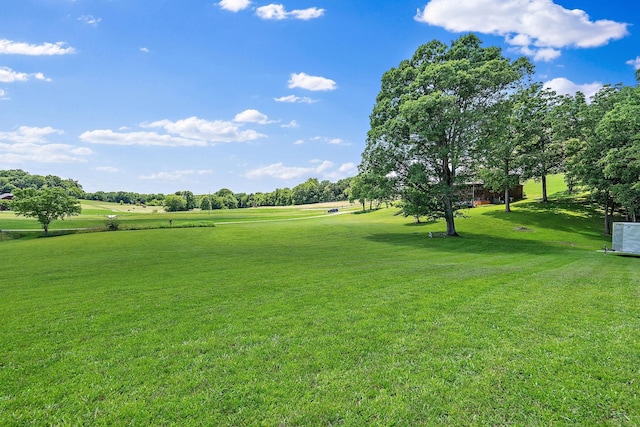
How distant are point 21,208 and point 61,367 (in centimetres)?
6023

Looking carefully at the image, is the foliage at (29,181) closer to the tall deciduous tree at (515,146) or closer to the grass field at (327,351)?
the tall deciduous tree at (515,146)

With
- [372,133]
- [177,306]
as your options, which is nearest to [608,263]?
[372,133]

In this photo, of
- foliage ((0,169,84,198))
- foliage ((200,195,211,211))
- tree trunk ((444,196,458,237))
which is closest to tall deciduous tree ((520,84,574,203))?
tree trunk ((444,196,458,237))

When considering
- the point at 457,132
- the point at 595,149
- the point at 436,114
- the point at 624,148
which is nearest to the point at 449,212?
the point at 457,132

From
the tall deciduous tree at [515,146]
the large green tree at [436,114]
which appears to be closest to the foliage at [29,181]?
the large green tree at [436,114]

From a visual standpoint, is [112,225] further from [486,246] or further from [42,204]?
[486,246]

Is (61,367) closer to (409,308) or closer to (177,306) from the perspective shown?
(177,306)

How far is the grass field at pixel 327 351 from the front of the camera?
4.75 m

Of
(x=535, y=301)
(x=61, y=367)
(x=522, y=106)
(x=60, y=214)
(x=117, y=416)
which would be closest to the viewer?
(x=117, y=416)

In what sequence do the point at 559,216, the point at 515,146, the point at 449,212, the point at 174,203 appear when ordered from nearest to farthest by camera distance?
the point at 449,212
the point at 559,216
the point at 515,146
the point at 174,203

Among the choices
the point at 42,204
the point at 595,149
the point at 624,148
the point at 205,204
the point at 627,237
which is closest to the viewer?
the point at 627,237

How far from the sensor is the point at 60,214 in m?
52.2

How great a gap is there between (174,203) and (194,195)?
1121 inches

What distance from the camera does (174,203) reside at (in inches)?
5600
